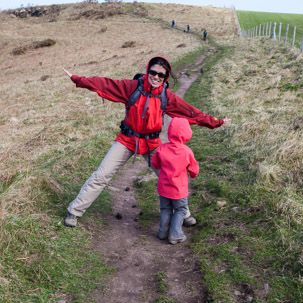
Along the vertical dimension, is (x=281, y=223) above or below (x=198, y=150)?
above

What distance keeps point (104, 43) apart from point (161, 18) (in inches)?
857

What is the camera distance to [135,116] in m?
4.38

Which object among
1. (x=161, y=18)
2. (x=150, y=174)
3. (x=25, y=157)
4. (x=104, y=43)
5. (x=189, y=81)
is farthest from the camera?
(x=161, y=18)

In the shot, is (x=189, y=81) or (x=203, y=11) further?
(x=203, y=11)

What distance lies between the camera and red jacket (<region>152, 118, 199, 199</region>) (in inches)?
167

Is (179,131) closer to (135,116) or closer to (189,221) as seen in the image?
(135,116)

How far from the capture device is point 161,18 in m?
57.5

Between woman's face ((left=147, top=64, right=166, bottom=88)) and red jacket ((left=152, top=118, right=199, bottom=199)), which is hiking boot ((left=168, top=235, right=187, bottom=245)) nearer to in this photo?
red jacket ((left=152, top=118, right=199, bottom=199))

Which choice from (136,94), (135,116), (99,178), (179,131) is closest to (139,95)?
(136,94)

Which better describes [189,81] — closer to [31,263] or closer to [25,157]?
[25,157]

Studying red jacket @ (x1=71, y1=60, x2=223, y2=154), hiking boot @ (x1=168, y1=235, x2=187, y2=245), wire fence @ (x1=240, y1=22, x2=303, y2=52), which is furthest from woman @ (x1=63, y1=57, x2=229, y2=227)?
wire fence @ (x1=240, y1=22, x2=303, y2=52)

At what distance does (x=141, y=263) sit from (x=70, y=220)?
3.95 feet

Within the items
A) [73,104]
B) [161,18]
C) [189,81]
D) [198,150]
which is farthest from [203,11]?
[198,150]

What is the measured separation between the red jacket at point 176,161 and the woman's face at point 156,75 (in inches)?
21.1
